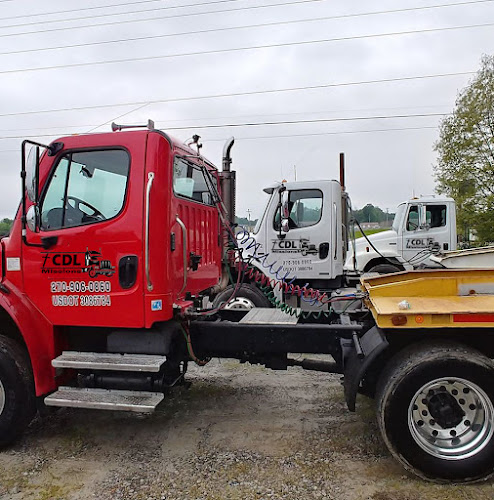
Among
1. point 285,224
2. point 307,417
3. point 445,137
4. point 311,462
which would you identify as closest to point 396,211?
point 285,224

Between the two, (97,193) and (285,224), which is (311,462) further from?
(285,224)

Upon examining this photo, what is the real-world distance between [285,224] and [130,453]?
4.92 metres

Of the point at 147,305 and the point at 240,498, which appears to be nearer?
the point at 240,498

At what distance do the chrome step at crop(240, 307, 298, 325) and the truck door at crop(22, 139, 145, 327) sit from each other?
1.04m

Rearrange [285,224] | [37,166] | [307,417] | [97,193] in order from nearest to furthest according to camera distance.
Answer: [37,166], [97,193], [307,417], [285,224]

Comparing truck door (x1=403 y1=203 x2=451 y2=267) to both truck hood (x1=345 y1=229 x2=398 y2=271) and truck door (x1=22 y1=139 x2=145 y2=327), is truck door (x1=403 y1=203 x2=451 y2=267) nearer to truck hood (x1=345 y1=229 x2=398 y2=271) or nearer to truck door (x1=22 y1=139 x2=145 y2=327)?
truck hood (x1=345 y1=229 x2=398 y2=271)

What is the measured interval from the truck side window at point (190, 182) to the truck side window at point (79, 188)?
0.50 metres

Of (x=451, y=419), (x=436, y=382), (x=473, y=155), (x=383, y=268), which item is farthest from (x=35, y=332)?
(x=473, y=155)

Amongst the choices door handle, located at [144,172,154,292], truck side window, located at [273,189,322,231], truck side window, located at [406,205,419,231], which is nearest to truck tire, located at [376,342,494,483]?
door handle, located at [144,172,154,292]

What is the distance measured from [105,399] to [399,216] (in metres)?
9.12

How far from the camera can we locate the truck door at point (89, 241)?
3762 mm

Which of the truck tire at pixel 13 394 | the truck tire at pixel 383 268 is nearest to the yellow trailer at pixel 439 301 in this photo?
the truck tire at pixel 13 394

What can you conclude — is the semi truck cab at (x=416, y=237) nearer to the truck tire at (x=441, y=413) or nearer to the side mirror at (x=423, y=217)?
the side mirror at (x=423, y=217)

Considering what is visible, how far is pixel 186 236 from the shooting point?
13.5 feet
